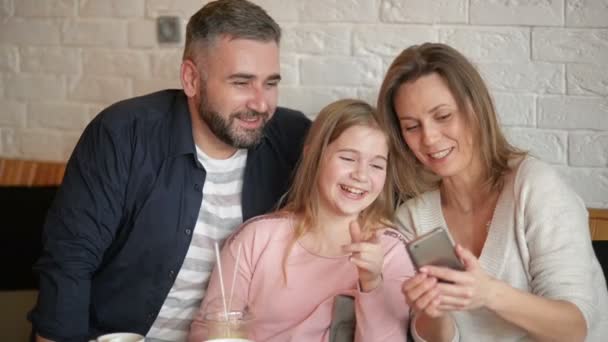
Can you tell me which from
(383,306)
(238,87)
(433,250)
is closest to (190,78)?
(238,87)

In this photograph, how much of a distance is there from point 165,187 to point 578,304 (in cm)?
97

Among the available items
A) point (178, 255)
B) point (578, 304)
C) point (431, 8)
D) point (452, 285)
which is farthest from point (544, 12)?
point (178, 255)

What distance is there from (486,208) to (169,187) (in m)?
0.76

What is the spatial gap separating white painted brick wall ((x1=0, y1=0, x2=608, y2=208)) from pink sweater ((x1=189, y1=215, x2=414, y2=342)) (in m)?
0.56

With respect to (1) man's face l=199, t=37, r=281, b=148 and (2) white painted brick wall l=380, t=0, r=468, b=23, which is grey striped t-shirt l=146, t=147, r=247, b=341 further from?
(2) white painted brick wall l=380, t=0, r=468, b=23

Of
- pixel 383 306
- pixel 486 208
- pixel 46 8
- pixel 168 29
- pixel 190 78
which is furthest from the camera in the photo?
pixel 46 8

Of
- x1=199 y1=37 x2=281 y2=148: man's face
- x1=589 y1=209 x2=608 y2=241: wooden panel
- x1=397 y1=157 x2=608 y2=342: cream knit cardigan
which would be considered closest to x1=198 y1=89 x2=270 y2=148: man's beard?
x1=199 y1=37 x2=281 y2=148: man's face

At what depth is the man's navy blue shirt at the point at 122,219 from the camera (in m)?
1.85

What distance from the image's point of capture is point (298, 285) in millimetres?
1766

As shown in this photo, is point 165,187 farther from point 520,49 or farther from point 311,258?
point 520,49

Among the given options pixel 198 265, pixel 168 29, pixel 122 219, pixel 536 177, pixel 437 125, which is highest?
pixel 168 29

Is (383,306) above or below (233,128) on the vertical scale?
below

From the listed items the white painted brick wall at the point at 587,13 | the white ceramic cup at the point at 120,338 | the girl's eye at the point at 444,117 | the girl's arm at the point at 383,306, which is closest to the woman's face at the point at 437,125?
the girl's eye at the point at 444,117

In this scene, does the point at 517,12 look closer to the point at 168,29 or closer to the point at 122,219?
the point at 168,29
